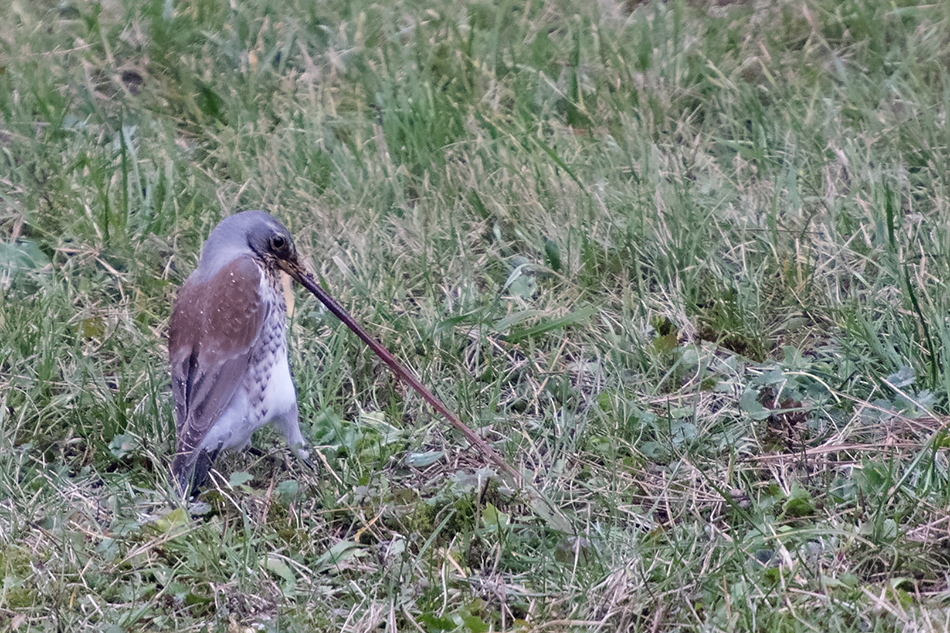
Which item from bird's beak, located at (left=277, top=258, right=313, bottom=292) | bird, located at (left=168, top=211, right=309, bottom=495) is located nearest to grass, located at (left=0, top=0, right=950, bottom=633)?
bird, located at (left=168, top=211, right=309, bottom=495)

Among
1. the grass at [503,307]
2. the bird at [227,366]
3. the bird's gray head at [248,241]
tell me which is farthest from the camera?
the bird's gray head at [248,241]

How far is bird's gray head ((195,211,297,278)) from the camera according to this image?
378cm

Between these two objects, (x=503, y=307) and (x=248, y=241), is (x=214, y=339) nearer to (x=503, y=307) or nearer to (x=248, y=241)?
(x=248, y=241)

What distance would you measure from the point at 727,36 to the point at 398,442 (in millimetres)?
3215

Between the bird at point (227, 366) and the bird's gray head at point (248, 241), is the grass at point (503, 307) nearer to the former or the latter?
the bird at point (227, 366)

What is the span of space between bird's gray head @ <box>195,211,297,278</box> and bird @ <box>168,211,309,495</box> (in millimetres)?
27

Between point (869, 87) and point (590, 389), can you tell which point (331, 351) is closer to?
point (590, 389)

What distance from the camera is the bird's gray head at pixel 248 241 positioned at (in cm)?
378

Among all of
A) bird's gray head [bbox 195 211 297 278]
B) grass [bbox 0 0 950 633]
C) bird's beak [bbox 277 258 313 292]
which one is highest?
bird's gray head [bbox 195 211 297 278]

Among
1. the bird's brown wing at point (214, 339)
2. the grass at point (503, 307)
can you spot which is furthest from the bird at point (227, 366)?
the grass at point (503, 307)

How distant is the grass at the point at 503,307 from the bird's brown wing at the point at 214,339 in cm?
17

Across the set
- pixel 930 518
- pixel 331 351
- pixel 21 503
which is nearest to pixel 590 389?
pixel 331 351

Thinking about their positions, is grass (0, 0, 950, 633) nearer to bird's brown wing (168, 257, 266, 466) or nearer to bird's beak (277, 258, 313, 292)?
bird's brown wing (168, 257, 266, 466)

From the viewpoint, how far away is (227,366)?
3.56 meters
